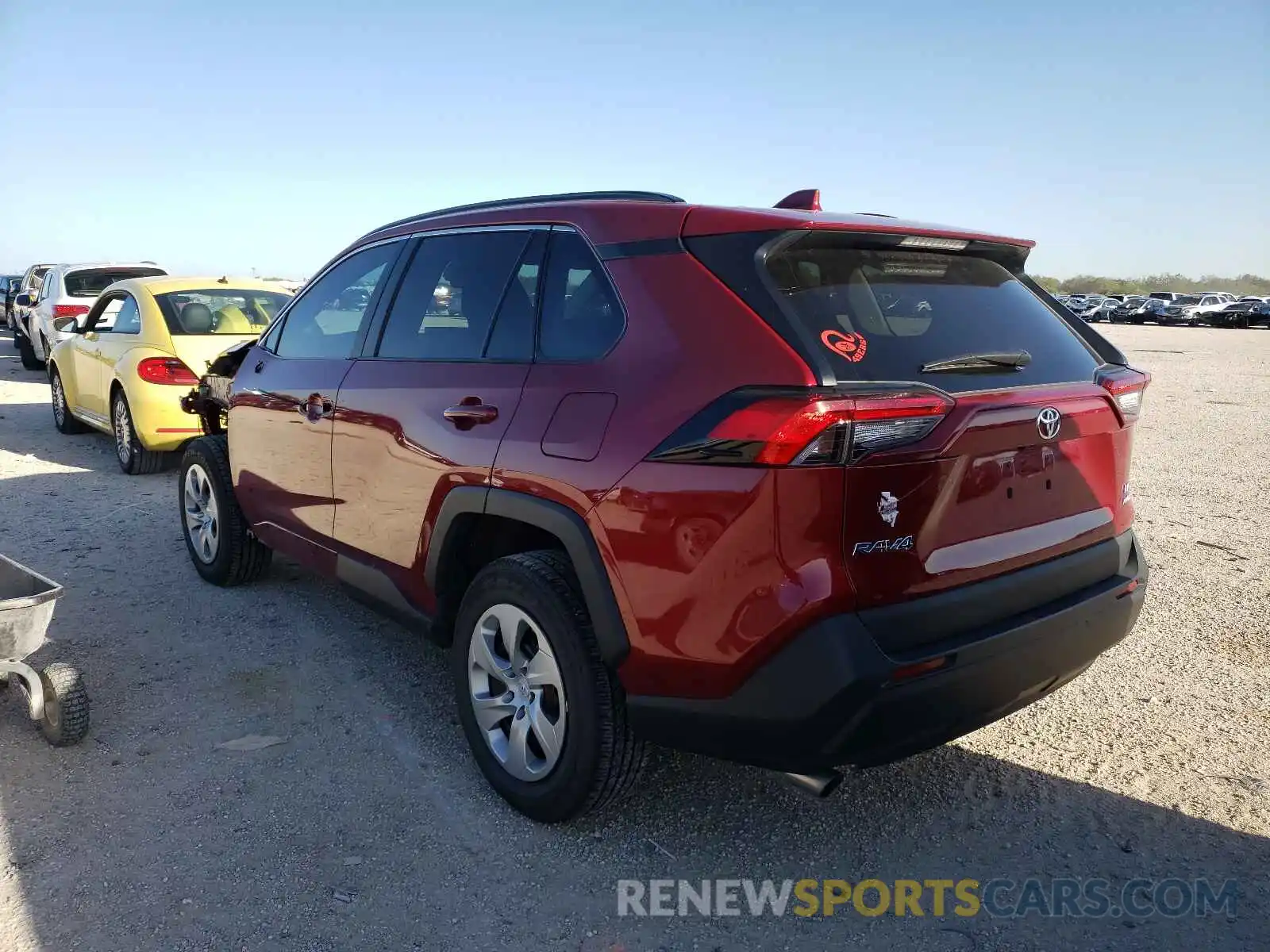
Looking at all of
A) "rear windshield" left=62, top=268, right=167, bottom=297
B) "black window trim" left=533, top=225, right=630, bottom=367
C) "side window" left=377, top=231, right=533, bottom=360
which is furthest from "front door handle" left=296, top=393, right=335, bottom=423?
"rear windshield" left=62, top=268, right=167, bottom=297

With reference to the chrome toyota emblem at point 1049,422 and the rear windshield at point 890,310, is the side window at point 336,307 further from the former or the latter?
the chrome toyota emblem at point 1049,422

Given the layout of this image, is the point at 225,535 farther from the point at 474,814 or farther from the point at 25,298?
the point at 25,298

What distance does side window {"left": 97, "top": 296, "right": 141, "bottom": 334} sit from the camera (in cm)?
822

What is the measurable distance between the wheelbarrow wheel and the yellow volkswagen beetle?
4768mm

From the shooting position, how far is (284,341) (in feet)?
14.9

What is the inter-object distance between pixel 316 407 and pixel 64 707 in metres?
1.43

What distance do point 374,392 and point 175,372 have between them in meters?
5.01

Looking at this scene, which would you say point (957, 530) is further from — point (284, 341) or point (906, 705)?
point (284, 341)

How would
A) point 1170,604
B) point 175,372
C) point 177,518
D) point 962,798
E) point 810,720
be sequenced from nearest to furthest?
point 810,720
point 962,798
point 1170,604
point 177,518
point 175,372

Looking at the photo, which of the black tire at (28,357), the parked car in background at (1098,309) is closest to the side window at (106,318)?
the black tire at (28,357)

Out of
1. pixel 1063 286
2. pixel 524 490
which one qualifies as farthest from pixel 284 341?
pixel 1063 286

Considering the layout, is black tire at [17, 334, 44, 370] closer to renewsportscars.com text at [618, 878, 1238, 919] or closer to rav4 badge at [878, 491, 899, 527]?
renewsportscars.com text at [618, 878, 1238, 919]

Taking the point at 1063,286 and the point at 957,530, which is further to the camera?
the point at 1063,286

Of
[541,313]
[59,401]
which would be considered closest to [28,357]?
[59,401]
